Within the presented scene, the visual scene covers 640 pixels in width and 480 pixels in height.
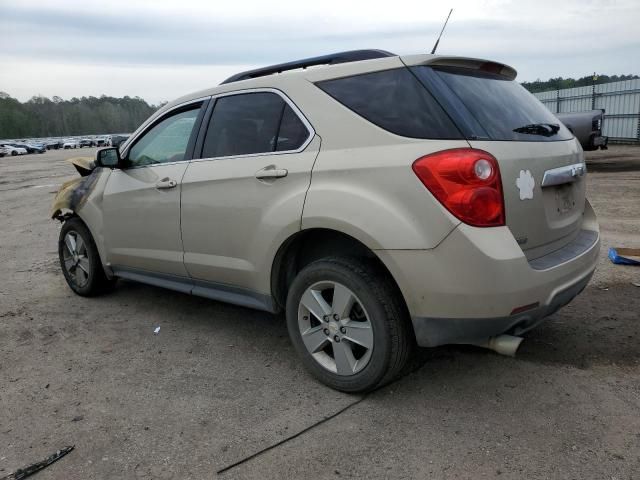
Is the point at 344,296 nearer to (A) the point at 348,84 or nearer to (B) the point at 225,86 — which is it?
(A) the point at 348,84

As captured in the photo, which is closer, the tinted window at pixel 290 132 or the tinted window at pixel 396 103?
the tinted window at pixel 396 103

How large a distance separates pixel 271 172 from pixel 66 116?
157m

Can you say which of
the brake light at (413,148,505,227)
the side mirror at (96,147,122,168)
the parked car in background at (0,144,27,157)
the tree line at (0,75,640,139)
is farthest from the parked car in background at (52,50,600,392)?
the tree line at (0,75,640,139)

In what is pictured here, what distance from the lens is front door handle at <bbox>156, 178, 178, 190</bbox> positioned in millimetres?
3771

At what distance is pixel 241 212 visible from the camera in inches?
130

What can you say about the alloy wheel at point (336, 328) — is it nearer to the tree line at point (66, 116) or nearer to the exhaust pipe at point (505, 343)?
the exhaust pipe at point (505, 343)

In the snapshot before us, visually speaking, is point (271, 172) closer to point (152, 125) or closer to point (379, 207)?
point (379, 207)

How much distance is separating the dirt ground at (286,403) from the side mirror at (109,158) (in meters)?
1.26

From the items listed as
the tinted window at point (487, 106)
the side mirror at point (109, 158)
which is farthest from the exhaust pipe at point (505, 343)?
the side mirror at point (109, 158)

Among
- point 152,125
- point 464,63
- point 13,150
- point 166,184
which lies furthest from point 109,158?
point 13,150

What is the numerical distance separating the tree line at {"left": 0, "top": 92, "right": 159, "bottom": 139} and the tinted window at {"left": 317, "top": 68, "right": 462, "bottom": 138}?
138764 millimetres

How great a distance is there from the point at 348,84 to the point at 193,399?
77.9 inches

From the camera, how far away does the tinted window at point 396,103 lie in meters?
2.63

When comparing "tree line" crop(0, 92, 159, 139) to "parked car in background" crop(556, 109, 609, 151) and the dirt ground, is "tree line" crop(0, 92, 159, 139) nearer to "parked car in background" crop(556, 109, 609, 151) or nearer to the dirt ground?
"parked car in background" crop(556, 109, 609, 151)
